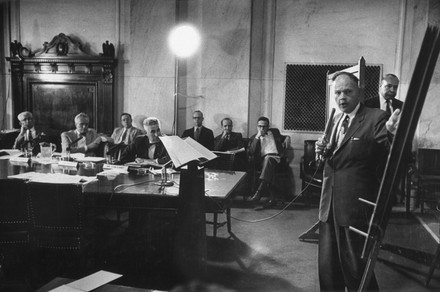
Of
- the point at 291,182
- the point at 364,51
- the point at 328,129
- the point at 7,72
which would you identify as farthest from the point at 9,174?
the point at 364,51

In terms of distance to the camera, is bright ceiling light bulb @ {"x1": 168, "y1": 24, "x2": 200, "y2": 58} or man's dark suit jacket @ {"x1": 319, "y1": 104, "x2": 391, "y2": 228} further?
bright ceiling light bulb @ {"x1": 168, "y1": 24, "x2": 200, "y2": 58}

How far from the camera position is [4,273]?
3.27 m

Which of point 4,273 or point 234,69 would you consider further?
point 234,69

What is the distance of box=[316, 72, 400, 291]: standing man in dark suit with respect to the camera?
2490 mm

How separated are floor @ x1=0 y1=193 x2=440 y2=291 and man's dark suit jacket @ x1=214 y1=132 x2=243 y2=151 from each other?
1.86m

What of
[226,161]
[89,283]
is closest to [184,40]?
[226,161]

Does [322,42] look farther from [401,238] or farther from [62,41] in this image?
[62,41]

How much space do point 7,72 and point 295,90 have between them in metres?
5.77

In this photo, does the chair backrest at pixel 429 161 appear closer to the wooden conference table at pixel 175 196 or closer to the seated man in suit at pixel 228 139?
the seated man in suit at pixel 228 139

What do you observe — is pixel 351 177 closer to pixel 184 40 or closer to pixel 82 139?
pixel 82 139

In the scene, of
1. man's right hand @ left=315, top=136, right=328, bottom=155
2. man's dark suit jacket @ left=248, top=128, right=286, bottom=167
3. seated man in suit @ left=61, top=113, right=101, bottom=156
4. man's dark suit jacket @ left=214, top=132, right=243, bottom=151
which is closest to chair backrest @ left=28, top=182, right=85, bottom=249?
man's right hand @ left=315, top=136, right=328, bottom=155

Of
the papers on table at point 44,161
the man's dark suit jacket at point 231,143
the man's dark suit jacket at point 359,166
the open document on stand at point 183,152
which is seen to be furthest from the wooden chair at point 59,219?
the man's dark suit jacket at point 231,143

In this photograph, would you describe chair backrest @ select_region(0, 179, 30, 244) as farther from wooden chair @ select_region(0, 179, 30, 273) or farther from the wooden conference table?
the wooden conference table

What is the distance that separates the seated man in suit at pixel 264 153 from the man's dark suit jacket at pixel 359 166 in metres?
→ 3.75
